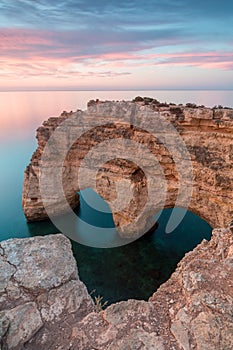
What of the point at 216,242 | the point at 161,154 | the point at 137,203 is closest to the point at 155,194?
the point at 137,203

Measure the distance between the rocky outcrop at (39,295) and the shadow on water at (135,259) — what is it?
811cm

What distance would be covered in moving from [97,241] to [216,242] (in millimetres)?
11849

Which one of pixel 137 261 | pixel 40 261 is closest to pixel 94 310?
pixel 40 261

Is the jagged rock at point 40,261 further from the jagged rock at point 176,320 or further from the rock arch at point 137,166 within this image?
the rock arch at point 137,166

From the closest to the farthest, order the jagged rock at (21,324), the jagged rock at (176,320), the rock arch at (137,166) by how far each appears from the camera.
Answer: the jagged rock at (176,320), the jagged rock at (21,324), the rock arch at (137,166)

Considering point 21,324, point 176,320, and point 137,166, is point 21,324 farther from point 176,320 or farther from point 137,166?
point 137,166

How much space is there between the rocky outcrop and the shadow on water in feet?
26.6

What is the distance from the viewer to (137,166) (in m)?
14.2

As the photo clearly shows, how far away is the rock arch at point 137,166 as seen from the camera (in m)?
11.7

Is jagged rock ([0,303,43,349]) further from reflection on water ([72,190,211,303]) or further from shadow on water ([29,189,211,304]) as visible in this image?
reflection on water ([72,190,211,303])

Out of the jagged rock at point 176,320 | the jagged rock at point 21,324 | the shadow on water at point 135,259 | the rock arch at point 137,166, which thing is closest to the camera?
the jagged rock at point 176,320

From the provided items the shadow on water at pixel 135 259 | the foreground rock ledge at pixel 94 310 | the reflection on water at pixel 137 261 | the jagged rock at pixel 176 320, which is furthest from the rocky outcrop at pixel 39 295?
the reflection on water at pixel 137 261

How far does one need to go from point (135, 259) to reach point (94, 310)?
11.1m

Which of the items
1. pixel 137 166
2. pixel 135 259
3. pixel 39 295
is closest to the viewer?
pixel 39 295
